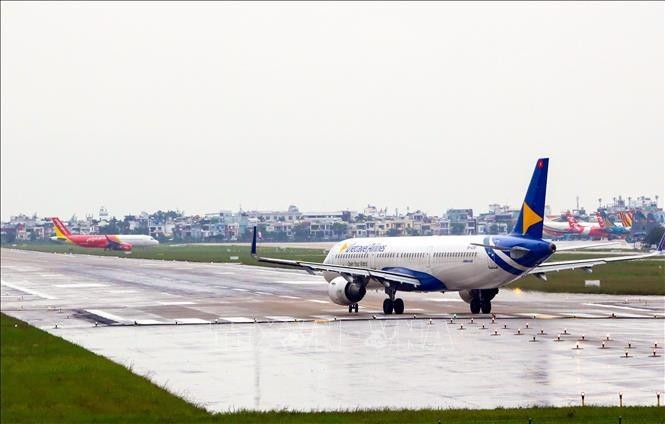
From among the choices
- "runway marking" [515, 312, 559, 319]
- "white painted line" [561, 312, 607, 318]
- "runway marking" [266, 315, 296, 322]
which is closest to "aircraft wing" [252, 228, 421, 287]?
"runway marking" [266, 315, 296, 322]

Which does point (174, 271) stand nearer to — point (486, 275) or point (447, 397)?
point (486, 275)

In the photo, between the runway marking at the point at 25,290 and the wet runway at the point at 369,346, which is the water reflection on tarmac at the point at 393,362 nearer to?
the wet runway at the point at 369,346

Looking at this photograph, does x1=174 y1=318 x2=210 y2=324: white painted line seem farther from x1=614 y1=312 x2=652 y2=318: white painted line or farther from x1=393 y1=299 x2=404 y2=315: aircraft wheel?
x1=614 y1=312 x2=652 y2=318: white painted line

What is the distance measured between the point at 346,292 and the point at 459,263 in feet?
21.3

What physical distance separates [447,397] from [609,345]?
47.2 feet

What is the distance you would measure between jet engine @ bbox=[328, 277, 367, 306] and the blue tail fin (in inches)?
379

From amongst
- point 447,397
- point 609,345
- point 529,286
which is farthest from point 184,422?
point 529,286

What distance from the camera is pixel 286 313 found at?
63656mm

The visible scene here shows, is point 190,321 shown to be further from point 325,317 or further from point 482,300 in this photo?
point 482,300

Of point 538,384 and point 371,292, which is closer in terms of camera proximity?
point 538,384

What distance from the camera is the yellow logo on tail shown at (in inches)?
2250

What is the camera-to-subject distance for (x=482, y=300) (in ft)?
201

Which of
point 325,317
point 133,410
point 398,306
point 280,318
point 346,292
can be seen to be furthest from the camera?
point 346,292

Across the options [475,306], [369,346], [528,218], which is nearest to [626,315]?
[528,218]
